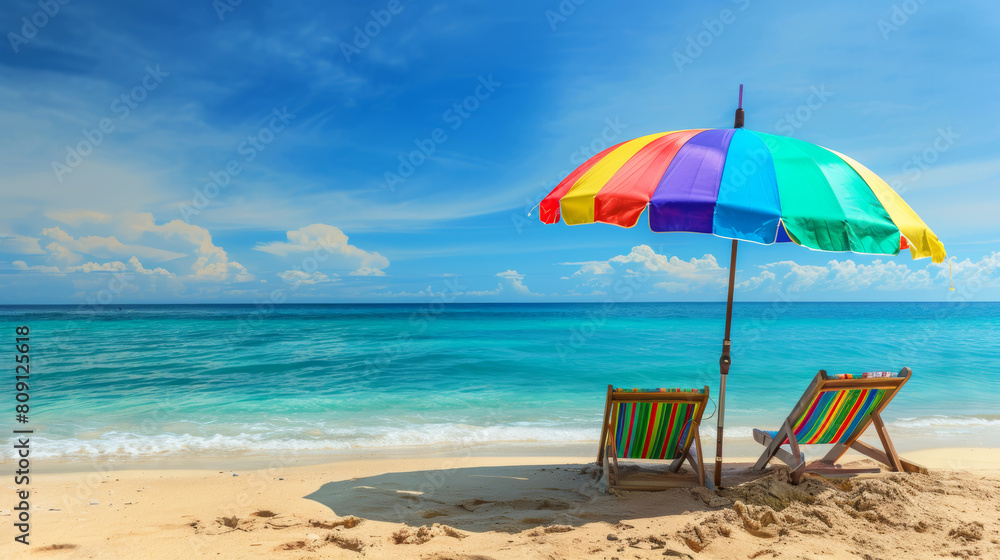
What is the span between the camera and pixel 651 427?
3.83m

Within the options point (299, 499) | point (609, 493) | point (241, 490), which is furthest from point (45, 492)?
point (609, 493)

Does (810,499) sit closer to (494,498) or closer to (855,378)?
(855,378)

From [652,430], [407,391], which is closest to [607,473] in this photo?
[652,430]

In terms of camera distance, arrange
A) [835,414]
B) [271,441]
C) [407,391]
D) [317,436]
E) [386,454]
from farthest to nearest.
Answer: [407,391], [317,436], [271,441], [386,454], [835,414]

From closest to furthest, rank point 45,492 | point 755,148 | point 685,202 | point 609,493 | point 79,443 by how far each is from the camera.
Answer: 1. point 685,202
2. point 755,148
3. point 609,493
4. point 45,492
5. point 79,443

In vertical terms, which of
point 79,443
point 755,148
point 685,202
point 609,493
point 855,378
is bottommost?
point 79,443

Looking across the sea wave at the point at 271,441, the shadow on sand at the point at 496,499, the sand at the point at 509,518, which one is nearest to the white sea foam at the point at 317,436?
the sea wave at the point at 271,441

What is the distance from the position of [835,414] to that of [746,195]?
2146 millimetres

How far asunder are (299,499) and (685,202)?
3513 millimetres

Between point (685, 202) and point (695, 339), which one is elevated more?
point (685, 202)

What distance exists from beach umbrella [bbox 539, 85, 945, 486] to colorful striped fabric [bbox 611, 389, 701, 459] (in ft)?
4.96

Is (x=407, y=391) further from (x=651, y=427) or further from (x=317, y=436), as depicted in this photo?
(x=651, y=427)

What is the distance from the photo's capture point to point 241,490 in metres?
4.12

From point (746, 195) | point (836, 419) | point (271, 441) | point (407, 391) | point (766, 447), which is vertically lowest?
point (271, 441)
